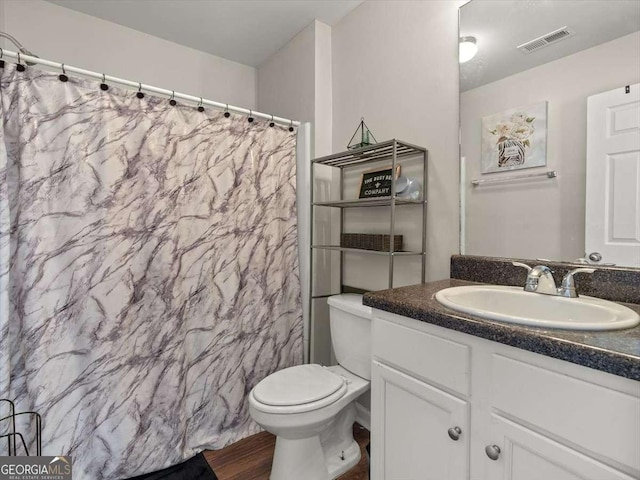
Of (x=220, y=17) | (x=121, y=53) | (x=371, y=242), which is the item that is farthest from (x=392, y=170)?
(x=121, y=53)

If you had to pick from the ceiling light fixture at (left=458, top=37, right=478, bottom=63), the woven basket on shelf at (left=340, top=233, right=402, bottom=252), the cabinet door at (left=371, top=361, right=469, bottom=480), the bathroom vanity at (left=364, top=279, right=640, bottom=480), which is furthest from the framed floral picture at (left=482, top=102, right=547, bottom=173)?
the cabinet door at (left=371, top=361, right=469, bottom=480)

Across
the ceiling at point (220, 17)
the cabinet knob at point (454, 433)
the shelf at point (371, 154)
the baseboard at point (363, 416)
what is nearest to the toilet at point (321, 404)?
the baseboard at point (363, 416)

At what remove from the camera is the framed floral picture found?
1243 millimetres

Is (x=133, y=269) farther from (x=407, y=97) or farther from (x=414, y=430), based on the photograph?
(x=407, y=97)

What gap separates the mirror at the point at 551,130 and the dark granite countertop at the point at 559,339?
0.32 m

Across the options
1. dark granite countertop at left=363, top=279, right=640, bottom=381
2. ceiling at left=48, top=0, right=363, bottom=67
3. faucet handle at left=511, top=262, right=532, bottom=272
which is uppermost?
ceiling at left=48, top=0, right=363, bottom=67

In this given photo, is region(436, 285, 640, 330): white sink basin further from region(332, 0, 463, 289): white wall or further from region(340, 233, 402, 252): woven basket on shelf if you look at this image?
region(340, 233, 402, 252): woven basket on shelf

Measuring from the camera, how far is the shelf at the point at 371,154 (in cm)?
158

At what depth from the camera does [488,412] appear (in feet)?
2.79

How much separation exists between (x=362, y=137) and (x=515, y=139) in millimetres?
790

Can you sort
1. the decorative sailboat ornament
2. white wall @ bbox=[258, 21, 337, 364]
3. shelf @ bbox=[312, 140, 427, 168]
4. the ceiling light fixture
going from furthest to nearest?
1. white wall @ bbox=[258, 21, 337, 364]
2. the decorative sailboat ornament
3. shelf @ bbox=[312, 140, 427, 168]
4. the ceiling light fixture

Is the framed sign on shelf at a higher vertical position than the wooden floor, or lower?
higher

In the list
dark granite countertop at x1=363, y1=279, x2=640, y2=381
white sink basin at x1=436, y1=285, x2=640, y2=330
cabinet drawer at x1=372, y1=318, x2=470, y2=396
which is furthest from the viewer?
cabinet drawer at x1=372, y1=318, x2=470, y2=396

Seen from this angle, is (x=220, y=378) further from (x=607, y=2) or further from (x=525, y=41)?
(x=607, y=2)
